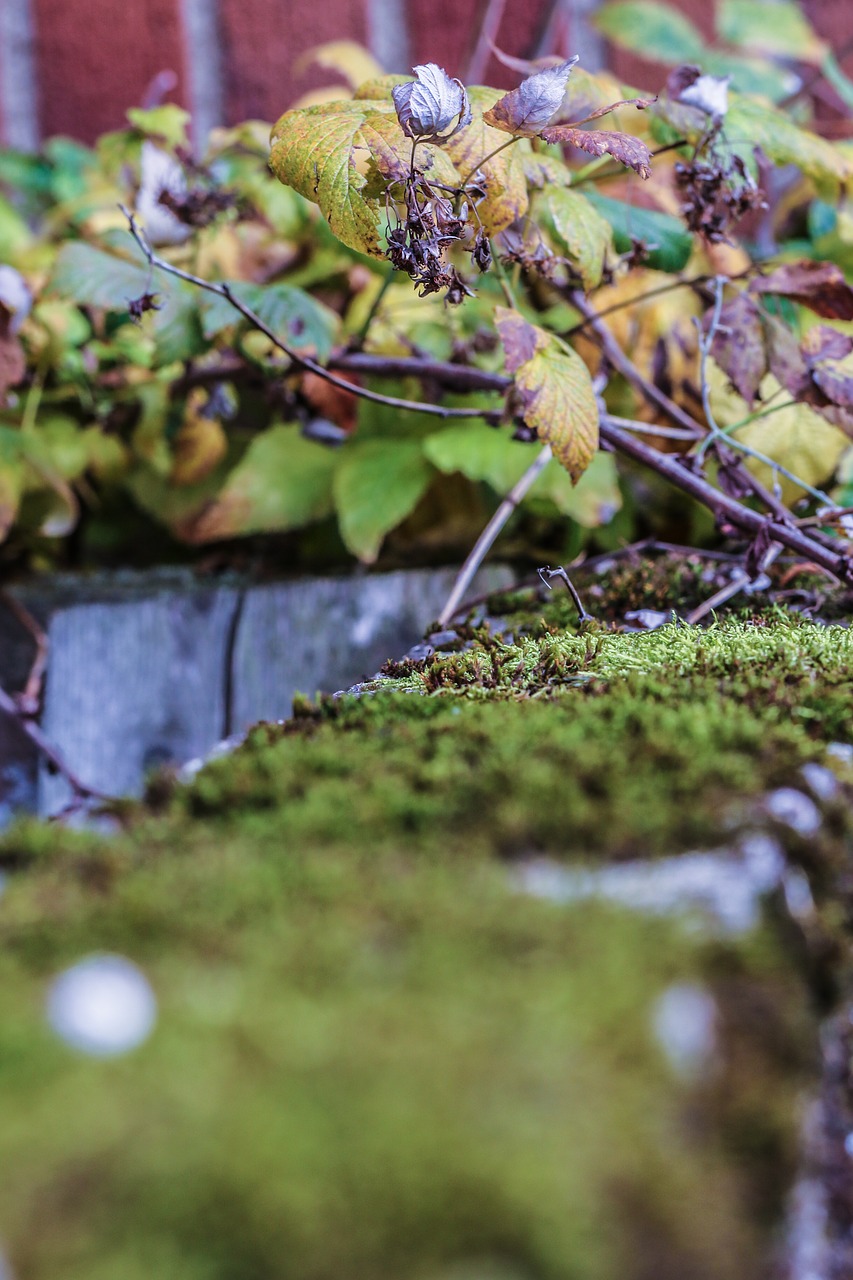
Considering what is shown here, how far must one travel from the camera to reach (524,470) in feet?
4.56

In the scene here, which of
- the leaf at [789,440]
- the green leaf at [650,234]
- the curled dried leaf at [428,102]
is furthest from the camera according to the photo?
the leaf at [789,440]

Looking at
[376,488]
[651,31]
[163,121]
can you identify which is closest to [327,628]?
[376,488]

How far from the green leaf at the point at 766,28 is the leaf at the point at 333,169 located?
1.50 meters

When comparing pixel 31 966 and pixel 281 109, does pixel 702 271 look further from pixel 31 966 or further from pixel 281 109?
pixel 31 966

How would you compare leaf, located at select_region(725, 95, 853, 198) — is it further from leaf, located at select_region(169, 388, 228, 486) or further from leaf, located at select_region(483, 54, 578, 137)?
leaf, located at select_region(169, 388, 228, 486)

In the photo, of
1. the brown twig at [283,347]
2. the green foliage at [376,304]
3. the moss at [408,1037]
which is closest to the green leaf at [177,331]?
the green foliage at [376,304]

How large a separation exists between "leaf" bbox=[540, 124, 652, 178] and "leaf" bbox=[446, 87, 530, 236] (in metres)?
0.05

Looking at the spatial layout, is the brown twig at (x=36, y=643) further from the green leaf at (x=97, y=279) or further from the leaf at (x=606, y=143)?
the leaf at (x=606, y=143)

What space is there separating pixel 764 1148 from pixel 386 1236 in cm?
16

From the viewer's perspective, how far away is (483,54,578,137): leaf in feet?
2.77

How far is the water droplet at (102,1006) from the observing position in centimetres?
41

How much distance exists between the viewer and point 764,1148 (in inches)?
15.5

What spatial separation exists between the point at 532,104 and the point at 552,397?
0.25 metres

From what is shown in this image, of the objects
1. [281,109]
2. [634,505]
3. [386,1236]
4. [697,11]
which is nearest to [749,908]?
[386,1236]
